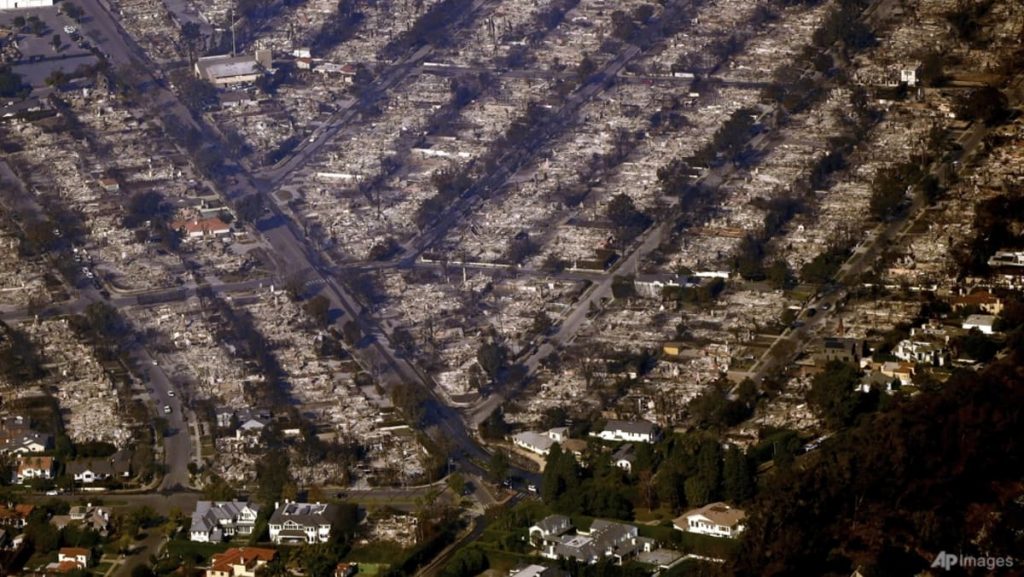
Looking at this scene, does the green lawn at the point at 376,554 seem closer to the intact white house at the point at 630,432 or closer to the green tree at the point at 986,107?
the intact white house at the point at 630,432

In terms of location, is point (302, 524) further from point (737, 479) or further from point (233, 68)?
point (233, 68)

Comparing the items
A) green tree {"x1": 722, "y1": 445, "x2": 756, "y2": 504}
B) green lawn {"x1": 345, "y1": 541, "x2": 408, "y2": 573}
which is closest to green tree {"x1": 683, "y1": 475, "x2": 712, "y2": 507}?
green tree {"x1": 722, "y1": 445, "x2": 756, "y2": 504}

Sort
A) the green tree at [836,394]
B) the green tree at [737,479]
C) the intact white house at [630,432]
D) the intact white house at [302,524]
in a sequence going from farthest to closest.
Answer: the intact white house at [630,432], the green tree at [836,394], the intact white house at [302,524], the green tree at [737,479]

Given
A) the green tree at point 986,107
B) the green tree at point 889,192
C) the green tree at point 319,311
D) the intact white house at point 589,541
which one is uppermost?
the green tree at point 986,107

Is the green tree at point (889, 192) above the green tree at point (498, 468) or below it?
above

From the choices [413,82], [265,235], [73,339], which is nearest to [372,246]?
[265,235]

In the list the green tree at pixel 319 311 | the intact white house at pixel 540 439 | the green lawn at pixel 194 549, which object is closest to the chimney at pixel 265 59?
the green tree at pixel 319 311

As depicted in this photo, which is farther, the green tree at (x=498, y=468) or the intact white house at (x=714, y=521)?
the green tree at (x=498, y=468)
